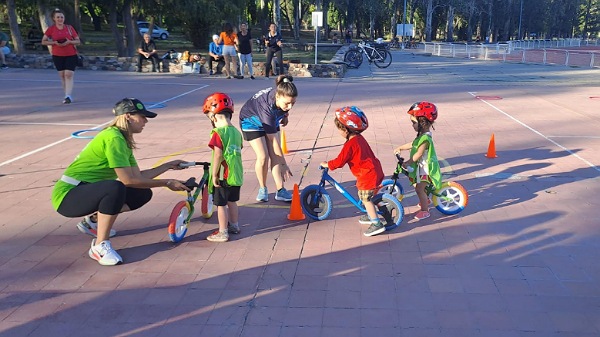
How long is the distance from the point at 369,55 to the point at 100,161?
78.7 ft

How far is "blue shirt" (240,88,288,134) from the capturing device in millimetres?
5984

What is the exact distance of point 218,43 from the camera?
21141 mm

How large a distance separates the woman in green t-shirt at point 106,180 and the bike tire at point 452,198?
281 centimetres

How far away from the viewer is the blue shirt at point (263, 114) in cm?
598

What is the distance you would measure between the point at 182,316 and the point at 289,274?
100cm

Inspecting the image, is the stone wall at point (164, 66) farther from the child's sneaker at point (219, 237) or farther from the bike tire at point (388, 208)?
the child's sneaker at point (219, 237)

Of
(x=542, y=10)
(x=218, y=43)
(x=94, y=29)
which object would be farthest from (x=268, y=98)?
(x=542, y=10)

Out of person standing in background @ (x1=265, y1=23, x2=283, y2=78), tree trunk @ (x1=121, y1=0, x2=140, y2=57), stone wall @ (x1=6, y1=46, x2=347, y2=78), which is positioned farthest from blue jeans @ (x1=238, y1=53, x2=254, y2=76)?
tree trunk @ (x1=121, y1=0, x2=140, y2=57)

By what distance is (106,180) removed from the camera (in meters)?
4.65

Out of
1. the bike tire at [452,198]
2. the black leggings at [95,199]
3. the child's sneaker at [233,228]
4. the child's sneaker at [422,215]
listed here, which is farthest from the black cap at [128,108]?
the bike tire at [452,198]

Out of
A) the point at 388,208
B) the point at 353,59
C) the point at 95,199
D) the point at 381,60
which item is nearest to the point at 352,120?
the point at 388,208

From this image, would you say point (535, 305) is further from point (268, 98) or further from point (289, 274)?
point (268, 98)

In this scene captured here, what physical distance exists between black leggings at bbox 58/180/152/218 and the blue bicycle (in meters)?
1.95

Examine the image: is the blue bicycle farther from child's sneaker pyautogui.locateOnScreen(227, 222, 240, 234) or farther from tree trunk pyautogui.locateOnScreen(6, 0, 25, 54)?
tree trunk pyautogui.locateOnScreen(6, 0, 25, 54)
